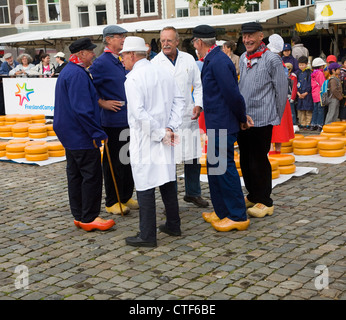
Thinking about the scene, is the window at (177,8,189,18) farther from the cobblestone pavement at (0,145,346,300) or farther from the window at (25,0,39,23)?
the cobblestone pavement at (0,145,346,300)

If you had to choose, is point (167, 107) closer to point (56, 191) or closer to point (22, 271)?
point (22, 271)

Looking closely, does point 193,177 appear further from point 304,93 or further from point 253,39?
point 304,93

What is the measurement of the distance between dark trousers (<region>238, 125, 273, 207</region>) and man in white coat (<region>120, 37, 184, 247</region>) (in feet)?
3.36

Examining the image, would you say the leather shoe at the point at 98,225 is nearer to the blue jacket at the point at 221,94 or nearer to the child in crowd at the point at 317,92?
the blue jacket at the point at 221,94

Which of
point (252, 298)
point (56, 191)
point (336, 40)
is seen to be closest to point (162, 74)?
point (252, 298)

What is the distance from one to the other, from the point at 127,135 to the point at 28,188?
7.93ft

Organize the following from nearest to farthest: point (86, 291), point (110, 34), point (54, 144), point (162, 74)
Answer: point (86, 291), point (162, 74), point (110, 34), point (54, 144)

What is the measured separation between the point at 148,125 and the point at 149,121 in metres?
0.04

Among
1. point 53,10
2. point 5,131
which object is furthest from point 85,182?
point 53,10

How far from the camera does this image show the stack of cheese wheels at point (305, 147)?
Answer: 935cm

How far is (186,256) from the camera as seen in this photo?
4.94 meters

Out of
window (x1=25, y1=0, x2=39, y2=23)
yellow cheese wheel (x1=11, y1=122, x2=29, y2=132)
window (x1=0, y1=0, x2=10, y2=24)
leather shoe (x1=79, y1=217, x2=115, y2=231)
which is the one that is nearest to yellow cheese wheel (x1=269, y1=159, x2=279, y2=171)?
leather shoe (x1=79, y1=217, x2=115, y2=231)

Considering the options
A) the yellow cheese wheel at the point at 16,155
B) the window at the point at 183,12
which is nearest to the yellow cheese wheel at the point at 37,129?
the yellow cheese wheel at the point at 16,155
